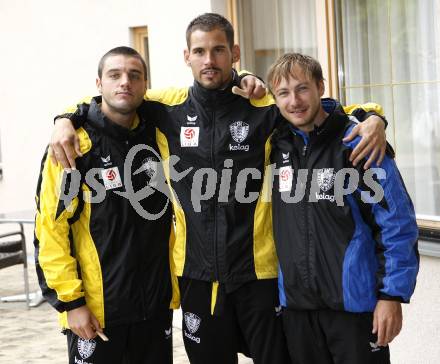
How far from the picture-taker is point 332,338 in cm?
276

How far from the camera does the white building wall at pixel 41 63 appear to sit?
332 inches

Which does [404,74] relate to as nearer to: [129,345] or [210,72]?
[210,72]

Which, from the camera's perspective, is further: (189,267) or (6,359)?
(6,359)

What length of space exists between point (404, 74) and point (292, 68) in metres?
1.69

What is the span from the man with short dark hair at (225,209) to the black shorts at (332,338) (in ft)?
0.60

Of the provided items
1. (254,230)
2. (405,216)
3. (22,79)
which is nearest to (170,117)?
(254,230)

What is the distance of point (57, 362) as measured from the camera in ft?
17.4

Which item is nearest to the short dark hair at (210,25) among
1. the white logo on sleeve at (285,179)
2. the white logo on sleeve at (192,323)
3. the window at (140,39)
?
the white logo on sleeve at (285,179)

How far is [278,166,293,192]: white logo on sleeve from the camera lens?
287cm

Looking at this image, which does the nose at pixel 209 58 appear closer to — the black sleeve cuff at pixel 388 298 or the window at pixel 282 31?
the black sleeve cuff at pixel 388 298

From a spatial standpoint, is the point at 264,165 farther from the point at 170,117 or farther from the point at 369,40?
the point at 369,40

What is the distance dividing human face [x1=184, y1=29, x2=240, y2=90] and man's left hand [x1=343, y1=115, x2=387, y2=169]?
24.4 inches

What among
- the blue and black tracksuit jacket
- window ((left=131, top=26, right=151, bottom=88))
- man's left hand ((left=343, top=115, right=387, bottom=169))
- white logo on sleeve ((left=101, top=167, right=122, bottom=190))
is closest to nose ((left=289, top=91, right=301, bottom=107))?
the blue and black tracksuit jacket

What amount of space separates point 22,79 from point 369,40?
20.3 feet
